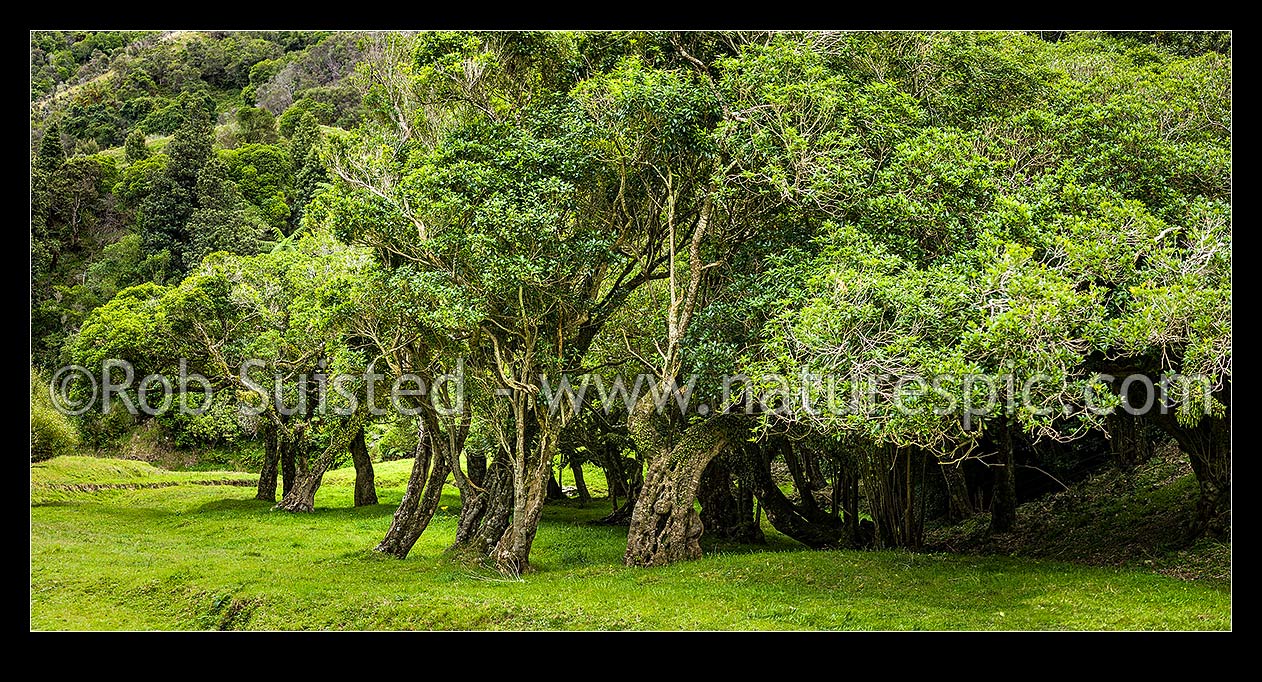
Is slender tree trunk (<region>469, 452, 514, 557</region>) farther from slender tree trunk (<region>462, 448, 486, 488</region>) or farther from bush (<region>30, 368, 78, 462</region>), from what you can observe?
bush (<region>30, 368, 78, 462</region>)

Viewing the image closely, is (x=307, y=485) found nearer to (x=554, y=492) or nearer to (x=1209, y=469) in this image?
(x=554, y=492)

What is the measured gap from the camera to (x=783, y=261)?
18141 mm

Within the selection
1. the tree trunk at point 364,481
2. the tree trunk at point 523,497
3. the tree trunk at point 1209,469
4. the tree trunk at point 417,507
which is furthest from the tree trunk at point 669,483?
the tree trunk at point 364,481

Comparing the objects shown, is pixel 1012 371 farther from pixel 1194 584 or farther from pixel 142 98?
pixel 142 98

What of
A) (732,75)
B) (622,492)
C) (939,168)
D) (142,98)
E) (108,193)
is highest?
(142,98)

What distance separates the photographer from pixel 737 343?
1894cm

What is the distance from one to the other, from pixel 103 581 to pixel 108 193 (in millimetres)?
A: 71002

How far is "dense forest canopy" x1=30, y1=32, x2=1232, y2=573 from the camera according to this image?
14.5m

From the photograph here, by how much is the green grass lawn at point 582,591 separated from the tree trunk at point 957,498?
199 inches

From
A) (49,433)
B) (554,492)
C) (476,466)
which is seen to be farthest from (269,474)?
(476,466)

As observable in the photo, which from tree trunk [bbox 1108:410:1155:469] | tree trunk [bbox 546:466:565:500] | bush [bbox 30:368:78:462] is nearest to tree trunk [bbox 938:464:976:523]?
tree trunk [bbox 1108:410:1155:469]

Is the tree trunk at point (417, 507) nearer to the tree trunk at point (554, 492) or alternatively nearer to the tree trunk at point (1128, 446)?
the tree trunk at point (1128, 446)

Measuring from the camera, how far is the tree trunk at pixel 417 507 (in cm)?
2391

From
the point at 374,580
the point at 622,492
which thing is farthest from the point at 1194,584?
the point at 622,492
